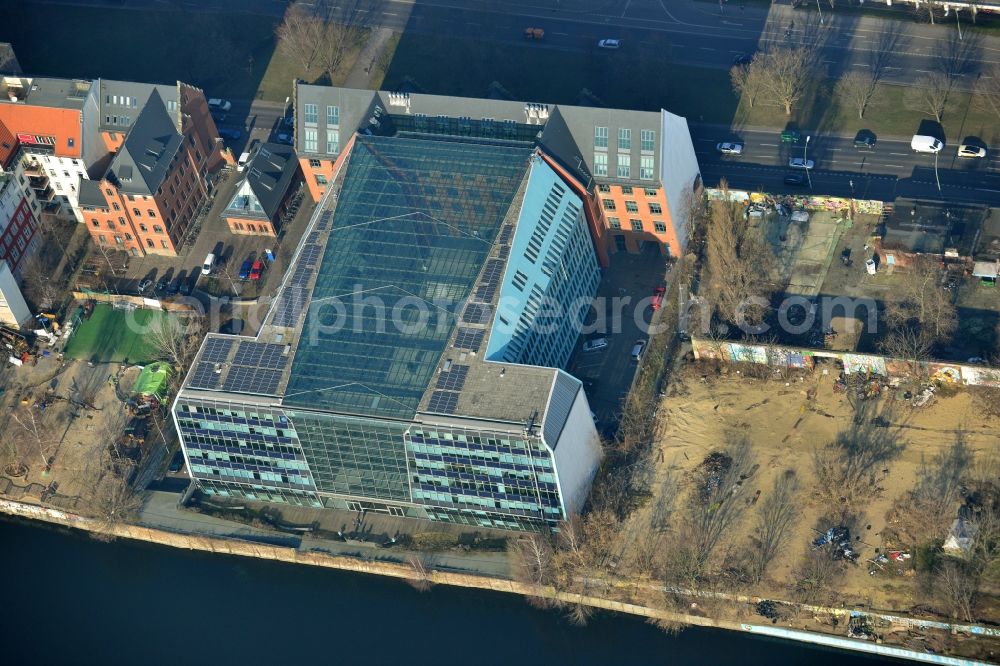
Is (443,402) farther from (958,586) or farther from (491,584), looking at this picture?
(958,586)

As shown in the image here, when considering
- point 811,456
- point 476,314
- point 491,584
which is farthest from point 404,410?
point 811,456

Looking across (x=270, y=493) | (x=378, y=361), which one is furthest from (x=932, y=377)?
(x=270, y=493)

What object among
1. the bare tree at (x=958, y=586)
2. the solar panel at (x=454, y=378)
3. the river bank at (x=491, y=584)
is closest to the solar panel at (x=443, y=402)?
the solar panel at (x=454, y=378)

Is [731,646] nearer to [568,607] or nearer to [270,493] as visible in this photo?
[568,607]

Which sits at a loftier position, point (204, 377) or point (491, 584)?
Answer: point (204, 377)

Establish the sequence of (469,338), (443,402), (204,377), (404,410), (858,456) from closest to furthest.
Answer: (443,402) < (404,410) < (858,456) < (469,338) < (204,377)

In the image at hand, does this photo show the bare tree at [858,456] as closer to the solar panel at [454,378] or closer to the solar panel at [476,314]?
the solar panel at [476,314]
